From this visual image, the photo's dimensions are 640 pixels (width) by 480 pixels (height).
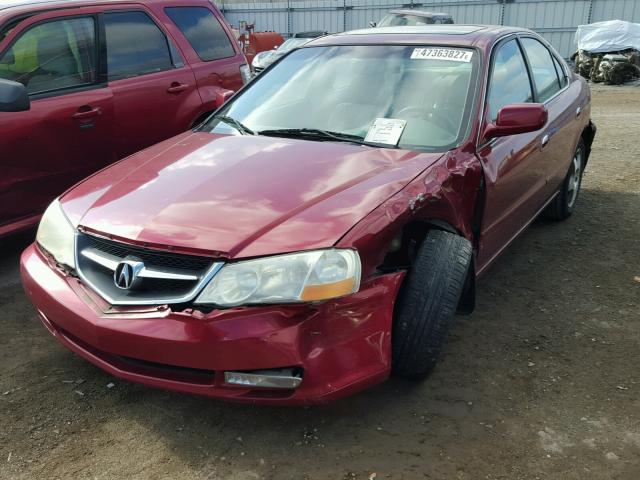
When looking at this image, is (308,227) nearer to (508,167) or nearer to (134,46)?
(508,167)

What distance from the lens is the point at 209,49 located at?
210 inches

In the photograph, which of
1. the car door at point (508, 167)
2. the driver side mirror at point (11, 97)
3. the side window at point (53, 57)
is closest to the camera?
the car door at point (508, 167)

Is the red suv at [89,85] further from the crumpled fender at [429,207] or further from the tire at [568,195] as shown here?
the tire at [568,195]

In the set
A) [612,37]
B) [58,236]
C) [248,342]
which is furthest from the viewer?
[612,37]

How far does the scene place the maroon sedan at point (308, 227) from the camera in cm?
217

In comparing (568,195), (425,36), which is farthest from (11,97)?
(568,195)

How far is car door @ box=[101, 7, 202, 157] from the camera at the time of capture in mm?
4551

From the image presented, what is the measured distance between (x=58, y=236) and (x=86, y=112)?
188 centimetres

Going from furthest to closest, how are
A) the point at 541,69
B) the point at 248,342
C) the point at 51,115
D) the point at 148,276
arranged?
the point at 541,69
the point at 51,115
the point at 148,276
the point at 248,342

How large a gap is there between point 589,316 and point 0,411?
3039mm

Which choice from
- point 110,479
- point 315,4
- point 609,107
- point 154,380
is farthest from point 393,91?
point 315,4

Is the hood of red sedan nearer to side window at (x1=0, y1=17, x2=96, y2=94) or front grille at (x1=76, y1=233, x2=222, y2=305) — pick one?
front grille at (x1=76, y1=233, x2=222, y2=305)

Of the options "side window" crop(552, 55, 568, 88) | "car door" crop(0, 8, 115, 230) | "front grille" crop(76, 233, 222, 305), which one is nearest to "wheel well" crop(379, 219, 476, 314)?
"front grille" crop(76, 233, 222, 305)

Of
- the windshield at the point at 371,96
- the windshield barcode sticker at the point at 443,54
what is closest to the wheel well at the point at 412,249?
the windshield at the point at 371,96
